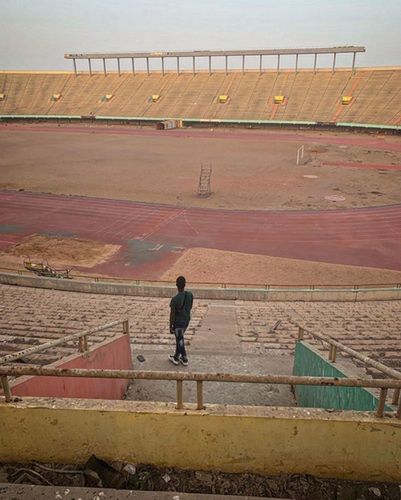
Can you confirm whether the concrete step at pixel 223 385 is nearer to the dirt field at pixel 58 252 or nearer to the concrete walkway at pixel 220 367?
the concrete walkway at pixel 220 367

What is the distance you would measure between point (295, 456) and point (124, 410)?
4.70 feet

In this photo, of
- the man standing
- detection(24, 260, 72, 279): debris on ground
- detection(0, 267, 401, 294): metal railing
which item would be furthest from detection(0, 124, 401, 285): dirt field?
the man standing

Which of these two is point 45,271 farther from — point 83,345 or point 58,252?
point 83,345

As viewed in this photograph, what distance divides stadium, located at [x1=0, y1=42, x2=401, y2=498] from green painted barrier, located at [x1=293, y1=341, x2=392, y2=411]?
28mm

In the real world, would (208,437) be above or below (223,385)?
above

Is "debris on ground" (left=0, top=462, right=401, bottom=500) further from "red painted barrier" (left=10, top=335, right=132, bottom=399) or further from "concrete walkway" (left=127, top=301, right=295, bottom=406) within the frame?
"concrete walkway" (left=127, top=301, right=295, bottom=406)

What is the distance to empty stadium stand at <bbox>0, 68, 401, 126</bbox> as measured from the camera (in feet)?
228

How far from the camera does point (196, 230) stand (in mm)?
23781

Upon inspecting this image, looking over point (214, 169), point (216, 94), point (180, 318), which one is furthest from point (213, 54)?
point (180, 318)

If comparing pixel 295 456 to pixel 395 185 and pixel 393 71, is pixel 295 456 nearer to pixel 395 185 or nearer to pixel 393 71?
pixel 395 185

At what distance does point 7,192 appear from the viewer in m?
32.0

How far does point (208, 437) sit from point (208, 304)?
33.8 feet

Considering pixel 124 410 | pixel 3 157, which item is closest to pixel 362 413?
pixel 124 410

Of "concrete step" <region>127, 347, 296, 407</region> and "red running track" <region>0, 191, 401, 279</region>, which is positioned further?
"red running track" <region>0, 191, 401, 279</region>
